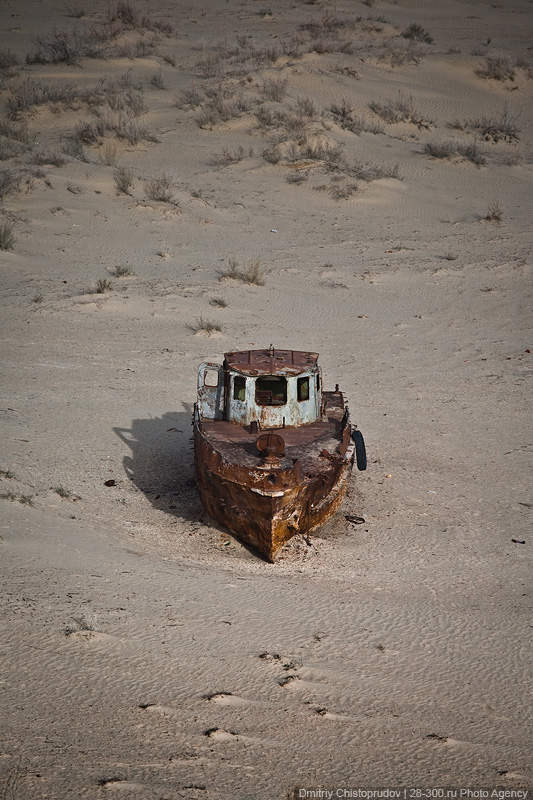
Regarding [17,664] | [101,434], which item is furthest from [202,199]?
[17,664]

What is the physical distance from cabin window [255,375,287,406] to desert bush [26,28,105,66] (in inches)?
915

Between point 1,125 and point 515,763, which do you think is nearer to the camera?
point 515,763

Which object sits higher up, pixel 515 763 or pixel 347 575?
pixel 515 763

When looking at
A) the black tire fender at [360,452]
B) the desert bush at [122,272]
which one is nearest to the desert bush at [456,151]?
the desert bush at [122,272]

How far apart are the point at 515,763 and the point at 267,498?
357 centimetres

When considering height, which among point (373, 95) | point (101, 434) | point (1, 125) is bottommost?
point (101, 434)

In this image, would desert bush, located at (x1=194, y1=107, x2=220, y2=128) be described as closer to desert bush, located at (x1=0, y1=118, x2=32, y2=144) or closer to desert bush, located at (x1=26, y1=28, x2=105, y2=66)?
desert bush, located at (x1=0, y1=118, x2=32, y2=144)

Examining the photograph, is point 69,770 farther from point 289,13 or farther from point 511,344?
point 289,13

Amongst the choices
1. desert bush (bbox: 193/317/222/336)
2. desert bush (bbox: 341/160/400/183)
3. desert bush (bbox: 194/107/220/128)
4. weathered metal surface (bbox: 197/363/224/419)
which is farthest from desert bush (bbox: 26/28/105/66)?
weathered metal surface (bbox: 197/363/224/419)

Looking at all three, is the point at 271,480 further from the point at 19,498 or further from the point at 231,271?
the point at 231,271

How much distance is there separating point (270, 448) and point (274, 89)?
2095cm

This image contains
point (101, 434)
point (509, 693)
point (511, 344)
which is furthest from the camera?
point (511, 344)

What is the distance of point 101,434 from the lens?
11.3m

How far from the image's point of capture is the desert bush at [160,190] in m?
20.4
